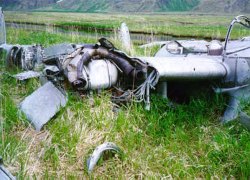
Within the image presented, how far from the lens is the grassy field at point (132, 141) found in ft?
9.20

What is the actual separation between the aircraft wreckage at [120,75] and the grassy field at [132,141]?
17cm

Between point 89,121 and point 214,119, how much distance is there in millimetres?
2170

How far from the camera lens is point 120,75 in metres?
4.10

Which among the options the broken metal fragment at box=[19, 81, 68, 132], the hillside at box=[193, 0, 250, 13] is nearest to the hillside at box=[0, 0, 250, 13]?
the hillside at box=[193, 0, 250, 13]

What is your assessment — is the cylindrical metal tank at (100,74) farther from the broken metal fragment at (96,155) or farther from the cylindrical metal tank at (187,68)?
the broken metal fragment at (96,155)

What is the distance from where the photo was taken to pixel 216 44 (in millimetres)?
5086

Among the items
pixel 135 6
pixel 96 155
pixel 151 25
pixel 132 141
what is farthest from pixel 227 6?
pixel 96 155

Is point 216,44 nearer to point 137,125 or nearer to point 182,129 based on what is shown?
point 182,129

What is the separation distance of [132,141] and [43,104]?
1.49 meters

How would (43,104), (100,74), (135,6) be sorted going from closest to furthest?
(43,104)
(100,74)
(135,6)

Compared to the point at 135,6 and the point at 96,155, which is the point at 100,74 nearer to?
the point at 96,155

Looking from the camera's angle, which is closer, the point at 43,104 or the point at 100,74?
the point at 43,104

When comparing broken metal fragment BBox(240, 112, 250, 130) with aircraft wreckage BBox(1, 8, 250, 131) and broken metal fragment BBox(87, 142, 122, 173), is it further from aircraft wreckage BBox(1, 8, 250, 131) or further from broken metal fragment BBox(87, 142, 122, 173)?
broken metal fragment BBox(87, 142, 122, 173)

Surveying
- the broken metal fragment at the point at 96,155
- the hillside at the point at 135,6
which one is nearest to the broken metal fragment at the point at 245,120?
the broken metal fragment at the point at 96,155
